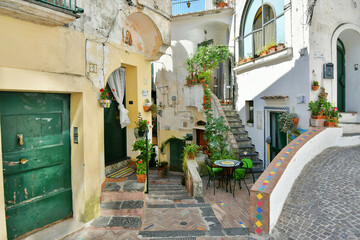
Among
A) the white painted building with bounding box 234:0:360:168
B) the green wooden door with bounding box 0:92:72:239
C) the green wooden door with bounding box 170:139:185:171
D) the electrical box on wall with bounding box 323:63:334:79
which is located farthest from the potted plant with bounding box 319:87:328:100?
the green wooden door with bounding box 170:139:185:171

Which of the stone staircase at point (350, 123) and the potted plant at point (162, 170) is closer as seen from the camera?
the stone staircase at point (350, 123)

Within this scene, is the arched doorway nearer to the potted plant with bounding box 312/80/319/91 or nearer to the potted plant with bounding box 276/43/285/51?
the potted plant with bounding box 276/43/285/51

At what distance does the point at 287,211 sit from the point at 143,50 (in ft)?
19.0

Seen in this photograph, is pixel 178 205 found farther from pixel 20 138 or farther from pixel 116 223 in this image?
pixel 20 138

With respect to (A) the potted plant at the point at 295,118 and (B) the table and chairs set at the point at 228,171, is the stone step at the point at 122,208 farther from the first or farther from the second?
(A) the potted plant at the point at 295,118

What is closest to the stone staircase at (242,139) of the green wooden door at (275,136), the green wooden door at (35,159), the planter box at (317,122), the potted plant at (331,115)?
the green wooden door at (275,136)

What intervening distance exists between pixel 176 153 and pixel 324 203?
10238mm

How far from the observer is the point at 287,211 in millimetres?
4301

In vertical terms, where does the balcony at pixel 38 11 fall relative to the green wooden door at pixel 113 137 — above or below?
above

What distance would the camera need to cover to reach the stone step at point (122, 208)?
495 centimetres

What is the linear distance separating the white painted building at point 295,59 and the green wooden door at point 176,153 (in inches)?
189

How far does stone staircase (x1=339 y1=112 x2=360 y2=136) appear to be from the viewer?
23.6 feet

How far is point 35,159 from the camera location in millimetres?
4164

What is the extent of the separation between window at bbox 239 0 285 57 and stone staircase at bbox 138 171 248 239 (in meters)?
6.46
